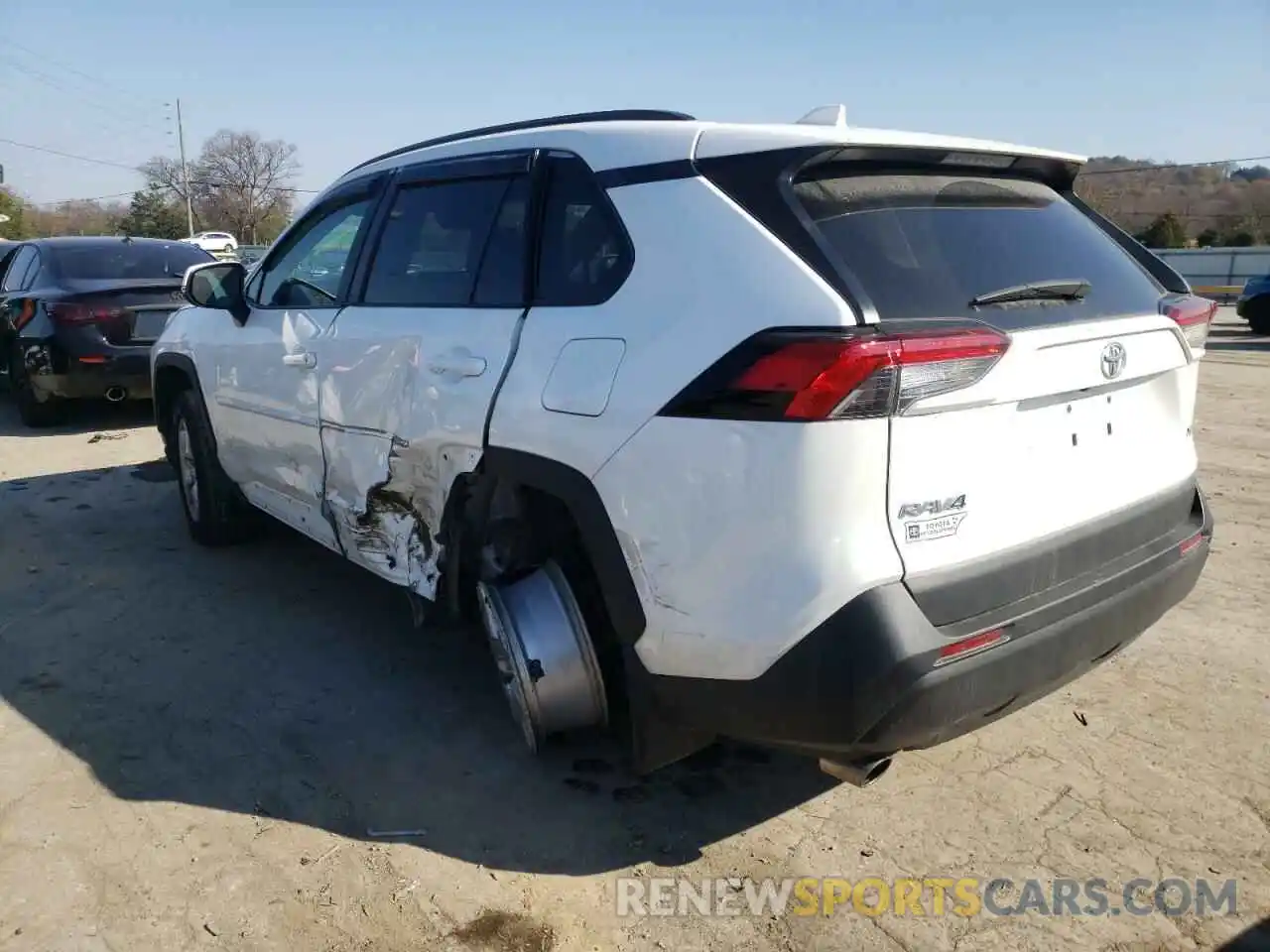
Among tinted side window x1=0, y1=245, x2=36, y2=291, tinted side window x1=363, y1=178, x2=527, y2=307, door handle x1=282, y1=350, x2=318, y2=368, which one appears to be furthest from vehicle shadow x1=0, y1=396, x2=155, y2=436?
tinted side window x1=363, y1=178, x2=527, y2=307

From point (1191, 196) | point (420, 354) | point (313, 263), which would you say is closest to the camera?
point (420, 354)

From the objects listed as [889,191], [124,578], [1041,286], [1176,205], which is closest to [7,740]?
[124,578]

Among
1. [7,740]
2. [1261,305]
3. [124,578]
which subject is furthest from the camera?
[1261,305]

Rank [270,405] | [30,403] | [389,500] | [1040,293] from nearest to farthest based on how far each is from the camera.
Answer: [1040,293] → [389,500] → [270,405] → [30,403]

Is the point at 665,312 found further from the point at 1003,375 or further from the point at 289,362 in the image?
the point at 289,362

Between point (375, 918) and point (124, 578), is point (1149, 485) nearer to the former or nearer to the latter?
point (375, 918)

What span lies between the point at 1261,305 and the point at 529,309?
59.5 ft

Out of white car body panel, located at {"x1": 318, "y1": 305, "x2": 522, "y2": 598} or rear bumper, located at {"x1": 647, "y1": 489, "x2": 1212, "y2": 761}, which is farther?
white car body panel, located at {"x1": 318, "y1": 305, "x2": 522, "y2": 598}

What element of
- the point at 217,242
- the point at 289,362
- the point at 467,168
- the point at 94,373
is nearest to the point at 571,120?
the point at 467,168

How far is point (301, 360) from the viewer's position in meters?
3.97

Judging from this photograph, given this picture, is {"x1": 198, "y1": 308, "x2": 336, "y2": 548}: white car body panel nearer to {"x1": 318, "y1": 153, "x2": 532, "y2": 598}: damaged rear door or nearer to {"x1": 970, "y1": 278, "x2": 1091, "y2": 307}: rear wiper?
{"x1": 318, "y1": 153, "x2": 532, "y2": 598}: damaged rear door

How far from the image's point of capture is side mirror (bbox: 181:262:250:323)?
456 centimetres

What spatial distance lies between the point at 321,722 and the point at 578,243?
6.25 ft

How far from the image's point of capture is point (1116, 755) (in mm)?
3119
